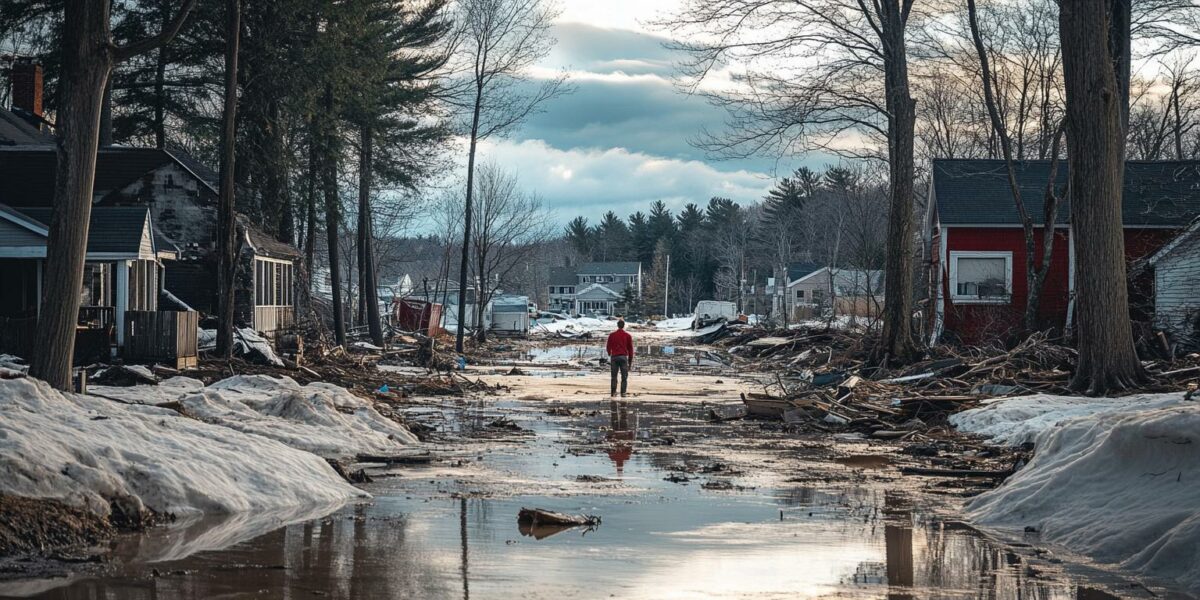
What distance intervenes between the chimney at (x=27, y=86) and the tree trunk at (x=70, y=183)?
27.7m

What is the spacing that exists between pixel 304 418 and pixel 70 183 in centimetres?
398

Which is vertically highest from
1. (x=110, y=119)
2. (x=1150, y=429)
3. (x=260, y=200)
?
(x=110, y=119)

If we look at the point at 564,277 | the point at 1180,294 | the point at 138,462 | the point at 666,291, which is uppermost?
the point at 564,277

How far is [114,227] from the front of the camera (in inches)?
1067

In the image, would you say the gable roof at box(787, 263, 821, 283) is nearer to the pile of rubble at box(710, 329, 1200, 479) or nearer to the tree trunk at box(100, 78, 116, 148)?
the tree trunk at box(100, 78, 116, 148)

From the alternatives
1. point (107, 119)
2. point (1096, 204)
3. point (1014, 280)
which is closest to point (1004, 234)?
point (1014, 280)

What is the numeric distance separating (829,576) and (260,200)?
31.4 metres

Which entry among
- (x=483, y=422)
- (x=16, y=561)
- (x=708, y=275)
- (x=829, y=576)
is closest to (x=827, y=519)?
(x=829, y=576)

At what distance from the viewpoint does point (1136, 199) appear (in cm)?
3528

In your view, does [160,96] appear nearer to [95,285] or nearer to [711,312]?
[95,285]

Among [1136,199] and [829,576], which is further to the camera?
[1136,199]

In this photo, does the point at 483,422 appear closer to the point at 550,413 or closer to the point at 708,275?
the point at 550,413

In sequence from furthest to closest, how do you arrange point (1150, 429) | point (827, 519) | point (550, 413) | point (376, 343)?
point (376, 343), point (550, 413), point (827, 519), point (1150, 429)

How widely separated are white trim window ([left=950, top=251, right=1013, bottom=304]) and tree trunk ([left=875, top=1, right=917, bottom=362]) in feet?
25.1
